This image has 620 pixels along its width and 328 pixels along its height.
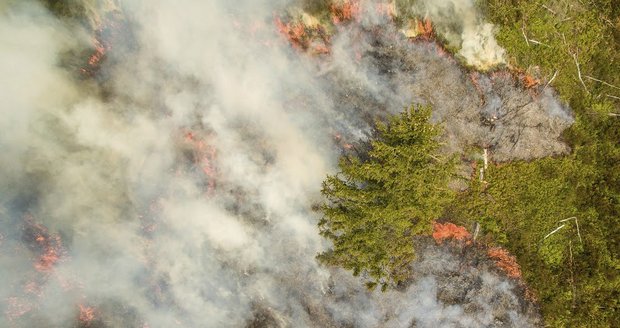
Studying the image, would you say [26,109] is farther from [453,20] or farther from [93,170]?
[453,20]

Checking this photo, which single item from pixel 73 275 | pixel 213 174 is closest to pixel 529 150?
pixel 213 174

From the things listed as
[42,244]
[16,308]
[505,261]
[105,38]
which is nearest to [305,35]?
[105,38]

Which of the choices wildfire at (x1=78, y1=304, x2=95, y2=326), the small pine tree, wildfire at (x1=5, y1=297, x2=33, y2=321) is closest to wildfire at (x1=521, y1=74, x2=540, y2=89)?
the small pine tree

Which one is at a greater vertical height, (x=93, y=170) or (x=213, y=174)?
(x=213, y=174)

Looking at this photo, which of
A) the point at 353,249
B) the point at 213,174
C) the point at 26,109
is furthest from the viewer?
the point at 213,174

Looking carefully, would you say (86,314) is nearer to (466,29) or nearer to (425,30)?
(425,30)

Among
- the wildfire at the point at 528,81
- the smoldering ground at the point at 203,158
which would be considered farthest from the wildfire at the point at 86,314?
the wildfire at the point at 528,81
